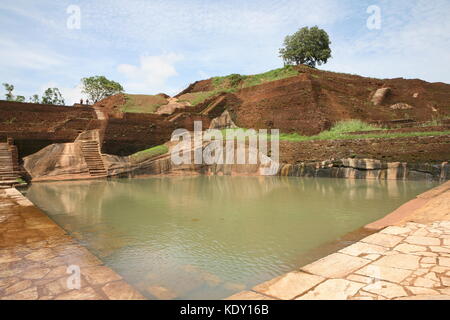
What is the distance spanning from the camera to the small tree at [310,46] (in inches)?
1025

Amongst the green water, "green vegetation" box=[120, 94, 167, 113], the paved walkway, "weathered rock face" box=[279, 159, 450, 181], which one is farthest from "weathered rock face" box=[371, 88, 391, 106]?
the paved walkway

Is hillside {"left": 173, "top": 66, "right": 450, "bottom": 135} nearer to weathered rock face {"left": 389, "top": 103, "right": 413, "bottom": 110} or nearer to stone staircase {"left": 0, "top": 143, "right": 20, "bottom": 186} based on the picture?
weathered rock face {"left": 389, "top": 103, "right": 413, "bottom": 110}

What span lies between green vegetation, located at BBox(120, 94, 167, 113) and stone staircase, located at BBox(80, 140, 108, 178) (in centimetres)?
627

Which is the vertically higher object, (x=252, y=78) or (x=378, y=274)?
(x=252, y=78)

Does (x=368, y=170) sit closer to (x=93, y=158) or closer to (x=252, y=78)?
(x=93, y=158)

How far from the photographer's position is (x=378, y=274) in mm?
2188

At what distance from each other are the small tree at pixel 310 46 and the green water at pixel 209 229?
69.8 feet

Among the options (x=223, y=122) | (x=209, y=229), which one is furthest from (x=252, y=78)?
(x=209, y=229)

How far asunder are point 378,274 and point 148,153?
12356mm

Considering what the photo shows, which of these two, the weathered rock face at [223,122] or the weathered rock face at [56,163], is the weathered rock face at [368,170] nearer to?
the weathered rock face at [223,122]

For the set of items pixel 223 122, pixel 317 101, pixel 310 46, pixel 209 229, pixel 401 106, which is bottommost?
pixel 209 229

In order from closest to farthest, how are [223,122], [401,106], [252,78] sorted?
[401,106] → [223,122] → [252,78]
